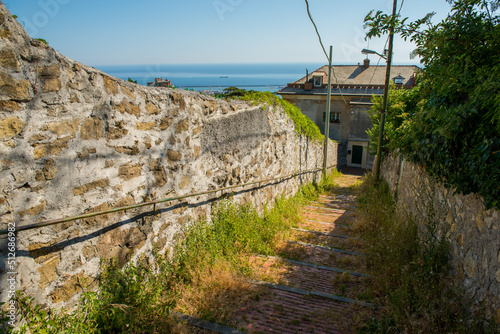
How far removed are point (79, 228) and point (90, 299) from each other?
595mm

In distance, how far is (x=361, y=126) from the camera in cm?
2448

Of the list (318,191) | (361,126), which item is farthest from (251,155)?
(361,126)

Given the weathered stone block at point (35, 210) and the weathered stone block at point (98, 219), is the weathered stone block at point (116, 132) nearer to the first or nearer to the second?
the weathered stone block at point (98, 219)

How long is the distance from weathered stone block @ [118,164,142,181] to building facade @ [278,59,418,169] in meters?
23.0

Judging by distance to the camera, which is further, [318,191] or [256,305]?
[318,191]

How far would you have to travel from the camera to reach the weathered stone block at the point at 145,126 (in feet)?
10.6

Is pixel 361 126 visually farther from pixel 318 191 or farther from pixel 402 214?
pixel 402 214

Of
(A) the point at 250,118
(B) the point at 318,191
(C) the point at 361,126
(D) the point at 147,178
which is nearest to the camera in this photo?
(D) the point at 147,178

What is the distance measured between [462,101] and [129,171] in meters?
3.58

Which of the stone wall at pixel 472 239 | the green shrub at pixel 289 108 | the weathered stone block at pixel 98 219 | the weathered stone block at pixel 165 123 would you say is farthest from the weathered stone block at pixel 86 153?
the stone wall at pixel 472 239

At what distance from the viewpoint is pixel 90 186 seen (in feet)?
8.99

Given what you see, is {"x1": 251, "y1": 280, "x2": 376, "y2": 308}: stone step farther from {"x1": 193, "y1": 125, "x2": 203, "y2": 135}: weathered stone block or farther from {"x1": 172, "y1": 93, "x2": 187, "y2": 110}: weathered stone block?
{"x1": 172, "y1": 93, "x2": 187, "y2": 110}: weathered stone block

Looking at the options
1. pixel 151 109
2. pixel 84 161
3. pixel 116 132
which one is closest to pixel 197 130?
pixel 151 109

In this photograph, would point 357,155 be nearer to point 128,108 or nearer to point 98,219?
point 128,108
